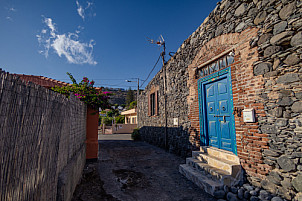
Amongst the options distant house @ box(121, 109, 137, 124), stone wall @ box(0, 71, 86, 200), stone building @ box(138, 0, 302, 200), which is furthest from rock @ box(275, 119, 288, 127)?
distant house @ box(121, 109, 137, 124)

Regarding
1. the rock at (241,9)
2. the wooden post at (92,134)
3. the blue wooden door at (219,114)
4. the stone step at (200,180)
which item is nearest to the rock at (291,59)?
the blue wooden door at (219,114)

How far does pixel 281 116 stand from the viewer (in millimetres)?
→ 2553

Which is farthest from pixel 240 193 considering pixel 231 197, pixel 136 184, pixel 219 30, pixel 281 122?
pixel 219 30

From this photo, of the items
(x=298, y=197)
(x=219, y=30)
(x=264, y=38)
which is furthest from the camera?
(x=219, y=30)

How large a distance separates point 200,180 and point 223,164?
59 cm

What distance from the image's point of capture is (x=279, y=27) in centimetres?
265

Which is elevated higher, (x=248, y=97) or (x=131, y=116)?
(x=248, y=97)

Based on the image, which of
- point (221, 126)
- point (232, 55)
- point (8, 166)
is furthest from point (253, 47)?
point (8, 166)

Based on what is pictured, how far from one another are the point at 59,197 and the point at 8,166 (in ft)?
4.34

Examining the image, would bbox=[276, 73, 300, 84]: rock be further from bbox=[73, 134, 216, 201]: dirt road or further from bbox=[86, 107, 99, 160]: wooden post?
bbox=[86, 107, 99, 160]: wooden post

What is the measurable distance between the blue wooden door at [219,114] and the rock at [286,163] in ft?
3.28

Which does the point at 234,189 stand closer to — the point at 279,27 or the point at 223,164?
the point at 223,164

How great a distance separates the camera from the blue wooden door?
3639 millimetres

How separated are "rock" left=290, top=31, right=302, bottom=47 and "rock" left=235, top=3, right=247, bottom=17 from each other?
49.4 inches
